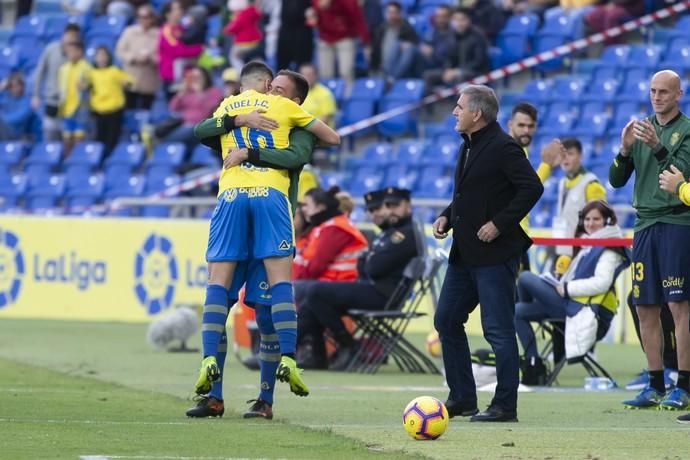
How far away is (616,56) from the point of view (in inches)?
924

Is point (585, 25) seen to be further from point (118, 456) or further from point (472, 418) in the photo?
point (118, 456)

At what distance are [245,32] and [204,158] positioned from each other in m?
2.13

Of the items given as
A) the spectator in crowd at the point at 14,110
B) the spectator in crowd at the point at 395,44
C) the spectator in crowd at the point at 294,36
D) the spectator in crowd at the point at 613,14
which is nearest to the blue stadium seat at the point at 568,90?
the spectator in crowd at the point at 613,14

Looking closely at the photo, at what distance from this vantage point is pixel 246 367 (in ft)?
51.3

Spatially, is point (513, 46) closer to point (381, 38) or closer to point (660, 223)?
point (381, 38)

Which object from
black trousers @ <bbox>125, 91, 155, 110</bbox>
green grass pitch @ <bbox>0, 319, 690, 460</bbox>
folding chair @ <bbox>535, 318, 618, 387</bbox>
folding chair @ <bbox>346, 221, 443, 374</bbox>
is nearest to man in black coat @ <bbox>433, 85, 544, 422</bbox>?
green grass pitch @ <bbox>0, 319, 690, 460</bbox>

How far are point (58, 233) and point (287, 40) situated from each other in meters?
4.80

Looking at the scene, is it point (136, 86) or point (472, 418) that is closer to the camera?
point (472, 418)

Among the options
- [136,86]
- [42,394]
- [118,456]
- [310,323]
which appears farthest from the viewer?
[136,86]

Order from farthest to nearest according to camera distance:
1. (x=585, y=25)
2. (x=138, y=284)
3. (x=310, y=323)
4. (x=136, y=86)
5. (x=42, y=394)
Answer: (x=136, y=86) → (x=585, y=25) → (x=138, y=284) → (x=310, y=323) → (x=42, y=394)

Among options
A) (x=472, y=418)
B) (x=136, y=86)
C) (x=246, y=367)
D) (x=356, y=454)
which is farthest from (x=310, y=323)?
(x=136, y=86)

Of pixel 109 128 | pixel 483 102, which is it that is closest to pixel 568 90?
pixel 109 128

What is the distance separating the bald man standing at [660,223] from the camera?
1083 cm

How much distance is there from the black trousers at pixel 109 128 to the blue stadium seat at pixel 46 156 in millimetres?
707
